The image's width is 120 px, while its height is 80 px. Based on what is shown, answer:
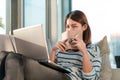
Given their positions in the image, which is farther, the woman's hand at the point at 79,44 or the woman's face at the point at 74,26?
the woman's face at the point at 74,26

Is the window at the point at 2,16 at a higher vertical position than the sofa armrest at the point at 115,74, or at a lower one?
higher

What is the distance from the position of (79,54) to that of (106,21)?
1169 millimetres

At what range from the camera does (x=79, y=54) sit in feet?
5.75

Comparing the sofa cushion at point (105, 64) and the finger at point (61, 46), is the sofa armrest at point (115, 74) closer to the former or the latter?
the sofa cushion at point (105, 64)

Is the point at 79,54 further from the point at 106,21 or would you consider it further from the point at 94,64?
the point at 106,21

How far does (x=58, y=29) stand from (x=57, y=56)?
1.39 meters

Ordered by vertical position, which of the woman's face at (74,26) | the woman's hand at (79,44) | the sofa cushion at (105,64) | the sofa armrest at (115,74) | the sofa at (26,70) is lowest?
the sofa armrest at (115,74)

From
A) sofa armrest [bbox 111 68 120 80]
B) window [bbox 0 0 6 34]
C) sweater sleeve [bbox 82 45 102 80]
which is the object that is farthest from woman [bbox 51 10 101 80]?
window [bbox 0 0 6 34]

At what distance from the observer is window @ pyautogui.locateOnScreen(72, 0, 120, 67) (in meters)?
2.74

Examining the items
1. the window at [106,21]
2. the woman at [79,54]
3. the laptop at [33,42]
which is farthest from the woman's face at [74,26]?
the window at [106,21]

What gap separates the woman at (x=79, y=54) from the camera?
1615 mm

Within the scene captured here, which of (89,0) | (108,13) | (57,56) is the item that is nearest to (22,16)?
(89,0)

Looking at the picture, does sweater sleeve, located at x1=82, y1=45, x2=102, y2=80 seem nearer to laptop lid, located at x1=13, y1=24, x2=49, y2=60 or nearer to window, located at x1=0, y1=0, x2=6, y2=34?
laptop lid, located at x1=13, y1=24, x2=49, y2=60

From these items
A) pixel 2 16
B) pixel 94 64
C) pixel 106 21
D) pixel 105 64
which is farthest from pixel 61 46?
pixel 2 16
